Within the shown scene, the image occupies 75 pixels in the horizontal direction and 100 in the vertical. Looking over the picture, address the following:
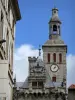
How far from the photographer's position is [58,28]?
133 metres

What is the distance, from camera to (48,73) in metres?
110

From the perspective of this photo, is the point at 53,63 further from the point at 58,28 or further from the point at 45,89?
the point at 45,89

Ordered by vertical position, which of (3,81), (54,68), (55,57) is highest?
(55,57)

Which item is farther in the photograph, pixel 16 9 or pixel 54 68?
pixel 54 68

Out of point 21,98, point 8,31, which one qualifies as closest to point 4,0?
point 8,31

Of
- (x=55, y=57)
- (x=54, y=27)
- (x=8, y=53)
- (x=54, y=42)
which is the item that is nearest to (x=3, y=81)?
(x=8, y=53)

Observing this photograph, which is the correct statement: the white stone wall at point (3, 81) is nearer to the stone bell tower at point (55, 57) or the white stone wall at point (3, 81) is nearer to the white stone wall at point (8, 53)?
the white stone wall at point (8, 53)

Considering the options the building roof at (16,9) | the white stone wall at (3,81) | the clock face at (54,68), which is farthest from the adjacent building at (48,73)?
the white stone wall at (3,81)

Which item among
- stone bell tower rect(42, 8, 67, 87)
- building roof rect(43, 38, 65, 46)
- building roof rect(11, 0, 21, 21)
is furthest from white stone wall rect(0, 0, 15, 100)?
building roof rect(43, 38, 65, 46)

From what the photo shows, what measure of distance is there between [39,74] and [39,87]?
2.92m

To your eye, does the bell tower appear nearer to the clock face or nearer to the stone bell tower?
the stone bell tower

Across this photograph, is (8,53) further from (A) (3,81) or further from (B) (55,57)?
(B) (55,57)

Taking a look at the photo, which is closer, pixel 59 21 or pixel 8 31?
pixel 8 31

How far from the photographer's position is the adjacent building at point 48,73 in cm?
9938
